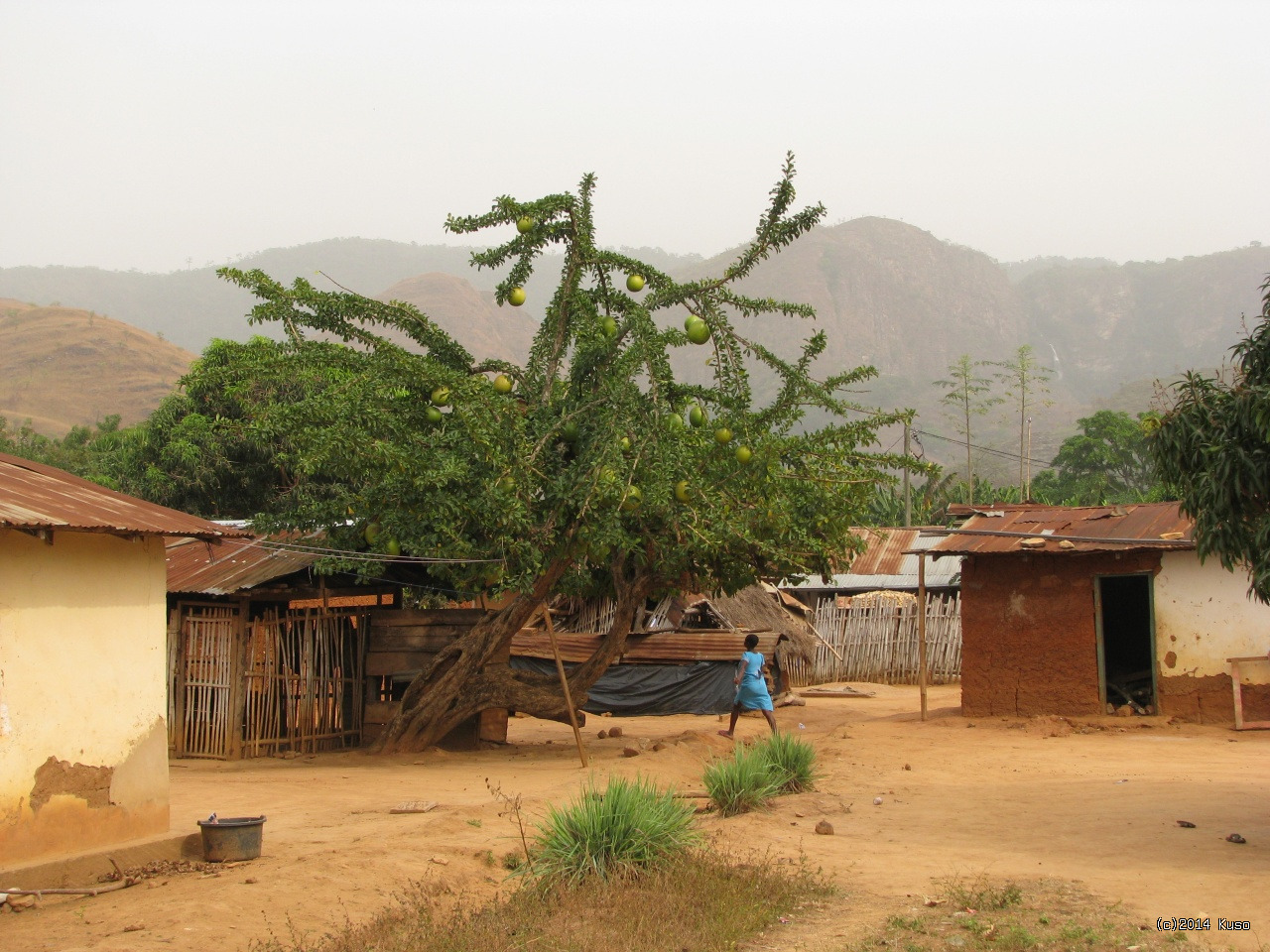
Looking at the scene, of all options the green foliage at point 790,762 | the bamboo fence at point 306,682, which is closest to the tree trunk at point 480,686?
the bamboo fence at point 306,682

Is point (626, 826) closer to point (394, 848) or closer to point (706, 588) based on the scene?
point (394, 848)

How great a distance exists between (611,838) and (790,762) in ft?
13.8

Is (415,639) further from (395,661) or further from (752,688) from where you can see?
(752,688)

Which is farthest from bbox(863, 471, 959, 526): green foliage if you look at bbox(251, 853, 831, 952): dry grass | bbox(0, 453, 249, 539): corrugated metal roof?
bbox(0, 453, 249, 539): corrugated metal roof

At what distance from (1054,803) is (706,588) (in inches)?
192

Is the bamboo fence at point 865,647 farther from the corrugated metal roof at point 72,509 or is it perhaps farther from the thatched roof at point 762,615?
the corrugated metal roof at point 72,509

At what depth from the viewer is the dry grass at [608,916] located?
6164 millimetres

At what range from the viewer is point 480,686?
45.7 ft

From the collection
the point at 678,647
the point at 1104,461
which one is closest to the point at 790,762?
the point at 678,647

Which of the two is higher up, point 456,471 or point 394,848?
point 456,471

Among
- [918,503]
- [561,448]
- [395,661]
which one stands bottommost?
[395,661]

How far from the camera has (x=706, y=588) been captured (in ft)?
45.8

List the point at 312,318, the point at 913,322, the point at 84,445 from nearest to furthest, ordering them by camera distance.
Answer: the point at 312,318, the point at 84,445, the point at 913,322

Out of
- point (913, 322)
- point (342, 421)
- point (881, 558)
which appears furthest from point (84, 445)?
point (913, 322)
